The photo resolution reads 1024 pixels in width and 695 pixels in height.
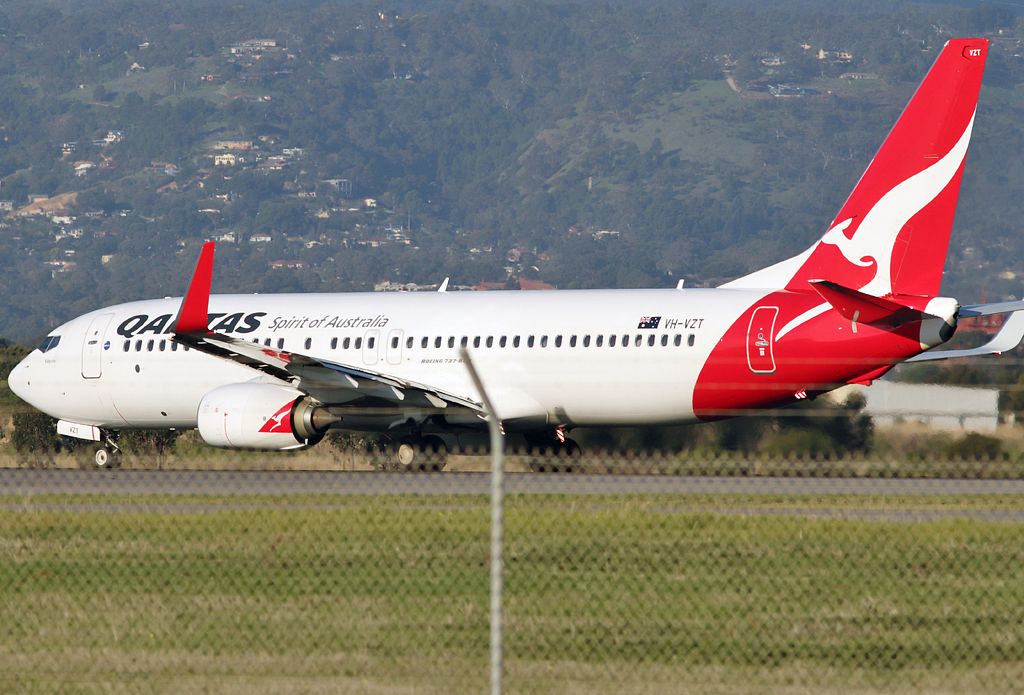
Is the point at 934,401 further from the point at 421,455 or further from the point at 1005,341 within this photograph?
the point at 421,455

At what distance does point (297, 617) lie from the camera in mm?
13258

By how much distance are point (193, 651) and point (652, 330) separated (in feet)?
50.3

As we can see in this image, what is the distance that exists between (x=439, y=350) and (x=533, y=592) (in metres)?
14.9

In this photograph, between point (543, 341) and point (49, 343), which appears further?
point (49, 343)

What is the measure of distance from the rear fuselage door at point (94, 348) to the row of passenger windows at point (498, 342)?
0.62 m

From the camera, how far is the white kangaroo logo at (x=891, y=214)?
25672mm

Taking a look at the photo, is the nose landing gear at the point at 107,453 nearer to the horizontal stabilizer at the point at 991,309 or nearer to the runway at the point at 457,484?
the runway at the point at 457,484

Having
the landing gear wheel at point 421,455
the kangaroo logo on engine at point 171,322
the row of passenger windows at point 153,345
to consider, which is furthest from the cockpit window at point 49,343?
the landing gear wheel at point 421,455

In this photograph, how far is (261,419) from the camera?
90.5ft

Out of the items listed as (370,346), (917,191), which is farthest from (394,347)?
(917,191)

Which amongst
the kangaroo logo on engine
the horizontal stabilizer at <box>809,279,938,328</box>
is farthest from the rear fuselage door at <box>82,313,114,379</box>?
the horizontal stabilizer at <box>809,279,938,328</box>

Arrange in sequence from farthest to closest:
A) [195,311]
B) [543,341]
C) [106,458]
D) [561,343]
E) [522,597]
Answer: [106,458] < [543,341] < [561,343] < [195,311] < [522,597]

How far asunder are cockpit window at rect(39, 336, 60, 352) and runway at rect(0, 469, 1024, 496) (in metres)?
4.01

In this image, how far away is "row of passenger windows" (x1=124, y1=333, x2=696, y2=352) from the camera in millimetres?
26812
